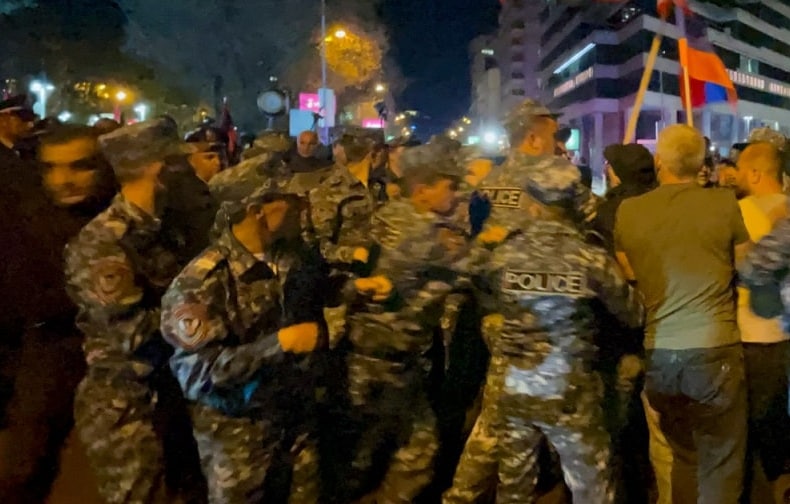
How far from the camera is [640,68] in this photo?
6300cm

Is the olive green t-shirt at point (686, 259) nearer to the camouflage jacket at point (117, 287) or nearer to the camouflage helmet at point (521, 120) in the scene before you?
the camouflage helmet at point (521, 120)

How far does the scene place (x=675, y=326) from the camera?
389cm

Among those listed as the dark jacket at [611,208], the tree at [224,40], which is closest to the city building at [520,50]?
the tree at [224,40]

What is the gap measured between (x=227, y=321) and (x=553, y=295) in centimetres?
137

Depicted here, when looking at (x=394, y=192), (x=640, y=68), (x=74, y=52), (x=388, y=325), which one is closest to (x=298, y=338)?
(x=388, y=325)

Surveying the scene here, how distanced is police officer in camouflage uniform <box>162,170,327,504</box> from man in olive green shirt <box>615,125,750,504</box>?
151 centimetres

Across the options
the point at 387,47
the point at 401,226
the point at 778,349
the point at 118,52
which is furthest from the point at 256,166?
the point at 387,47

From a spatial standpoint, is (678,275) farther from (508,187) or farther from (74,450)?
(74,450)

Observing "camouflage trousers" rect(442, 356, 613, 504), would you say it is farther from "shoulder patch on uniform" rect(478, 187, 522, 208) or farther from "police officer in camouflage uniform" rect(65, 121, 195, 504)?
"police officer in camouflage uniform" rect(65, 121, 195, 504)

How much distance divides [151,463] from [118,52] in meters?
25.2

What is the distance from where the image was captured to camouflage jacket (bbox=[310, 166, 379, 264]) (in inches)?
205

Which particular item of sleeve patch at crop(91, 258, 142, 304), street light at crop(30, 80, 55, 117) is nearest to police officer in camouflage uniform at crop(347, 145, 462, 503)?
sleeve patch at crop(91, 258, 142, 304)

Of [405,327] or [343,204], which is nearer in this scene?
[405,327]

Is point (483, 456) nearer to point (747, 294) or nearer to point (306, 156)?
point (747, 294)
